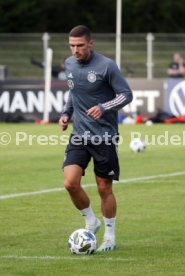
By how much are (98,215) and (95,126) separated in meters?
2.58

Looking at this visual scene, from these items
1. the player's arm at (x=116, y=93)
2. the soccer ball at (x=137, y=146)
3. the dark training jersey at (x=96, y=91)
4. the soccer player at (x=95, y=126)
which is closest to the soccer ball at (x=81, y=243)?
the soccer player at (x=95, y=126)

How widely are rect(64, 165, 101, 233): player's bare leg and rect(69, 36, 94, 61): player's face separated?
1097mm

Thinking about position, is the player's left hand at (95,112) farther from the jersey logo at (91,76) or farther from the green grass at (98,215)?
the green grass at (98,215)

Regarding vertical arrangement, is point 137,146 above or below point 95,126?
below

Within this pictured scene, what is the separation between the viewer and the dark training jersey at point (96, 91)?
35.4ft

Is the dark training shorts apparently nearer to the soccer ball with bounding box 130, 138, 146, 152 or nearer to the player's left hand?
the player's left hand

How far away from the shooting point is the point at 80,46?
10.7 m

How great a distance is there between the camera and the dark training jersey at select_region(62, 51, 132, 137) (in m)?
10.8

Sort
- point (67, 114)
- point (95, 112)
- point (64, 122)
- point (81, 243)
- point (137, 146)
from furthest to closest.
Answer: point (137, 146)
point (67, 114)
point (64, 122)
point (95, 112)
point (81, 243)

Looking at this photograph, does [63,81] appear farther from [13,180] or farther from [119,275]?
[119,275]

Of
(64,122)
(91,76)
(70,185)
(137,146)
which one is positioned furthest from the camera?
(137,146)

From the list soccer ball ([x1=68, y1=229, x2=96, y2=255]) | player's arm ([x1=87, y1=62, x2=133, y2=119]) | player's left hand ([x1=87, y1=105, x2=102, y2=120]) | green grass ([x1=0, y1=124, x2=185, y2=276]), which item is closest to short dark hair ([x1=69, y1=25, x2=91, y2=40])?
player's arm ([x1=87, y1=62, x2=133, y2=119])

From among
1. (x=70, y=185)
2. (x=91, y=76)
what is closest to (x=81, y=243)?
(x=70, y=185)

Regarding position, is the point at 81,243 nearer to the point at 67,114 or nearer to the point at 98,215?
the point at 67,114
